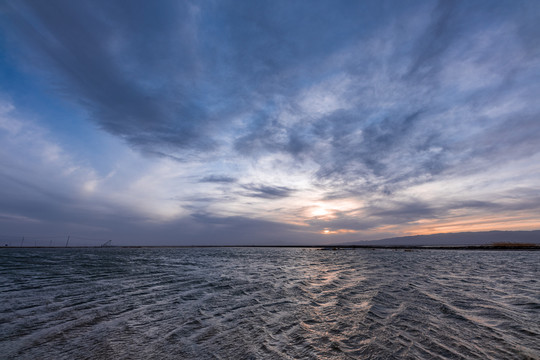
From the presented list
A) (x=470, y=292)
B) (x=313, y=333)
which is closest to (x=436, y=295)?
(x=470, y=292)

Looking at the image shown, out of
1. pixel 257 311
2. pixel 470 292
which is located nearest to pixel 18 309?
pixel 257 311

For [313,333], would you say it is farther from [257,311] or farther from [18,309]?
[18,309]

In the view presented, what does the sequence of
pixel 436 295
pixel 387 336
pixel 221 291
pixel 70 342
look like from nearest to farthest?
pixel 70 342, pixel 387 336, pixel 436 295, pixel 221 291

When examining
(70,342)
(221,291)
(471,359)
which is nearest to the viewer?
(471,359)

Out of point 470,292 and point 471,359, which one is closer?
point 471,359

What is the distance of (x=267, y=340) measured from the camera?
8.50m

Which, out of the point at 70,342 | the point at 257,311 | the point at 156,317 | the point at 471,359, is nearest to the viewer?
the point at 471,359

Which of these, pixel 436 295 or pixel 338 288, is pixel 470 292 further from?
pixel 338 288

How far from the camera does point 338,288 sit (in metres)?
18.8

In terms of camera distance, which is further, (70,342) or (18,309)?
(18,309)

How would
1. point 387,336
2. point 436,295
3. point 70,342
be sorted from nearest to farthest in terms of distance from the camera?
point 70,342 → point 387,336 → point 436,295

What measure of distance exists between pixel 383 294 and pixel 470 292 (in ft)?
20.3

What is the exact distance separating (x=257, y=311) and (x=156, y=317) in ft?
15.4

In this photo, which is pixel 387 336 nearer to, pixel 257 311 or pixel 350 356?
pixel 350 356
